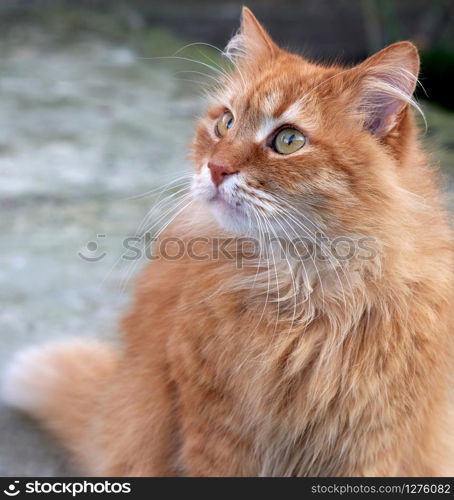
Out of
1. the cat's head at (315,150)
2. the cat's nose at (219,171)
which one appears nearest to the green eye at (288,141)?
the cat's head at (315,150)

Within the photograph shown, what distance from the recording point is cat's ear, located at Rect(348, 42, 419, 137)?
1925 millimetres

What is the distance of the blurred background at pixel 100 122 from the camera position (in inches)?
126

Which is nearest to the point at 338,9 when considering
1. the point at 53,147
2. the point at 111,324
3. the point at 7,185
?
the point at 53,147

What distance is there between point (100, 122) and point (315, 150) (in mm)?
3603

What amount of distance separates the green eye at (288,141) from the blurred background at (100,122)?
0.42 meters

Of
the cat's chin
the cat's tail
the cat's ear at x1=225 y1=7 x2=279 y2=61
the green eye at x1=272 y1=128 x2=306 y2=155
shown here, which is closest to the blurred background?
the cat's tail

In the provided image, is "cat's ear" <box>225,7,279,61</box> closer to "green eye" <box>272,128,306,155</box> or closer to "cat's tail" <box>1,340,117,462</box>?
"green eye" <box>272,128,306,155</box>

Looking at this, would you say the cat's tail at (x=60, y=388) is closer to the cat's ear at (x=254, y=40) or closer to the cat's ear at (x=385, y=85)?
the cat's ear at (x=254, y=40)

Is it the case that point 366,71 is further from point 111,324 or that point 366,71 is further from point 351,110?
point 111,324

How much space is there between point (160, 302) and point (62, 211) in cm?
193

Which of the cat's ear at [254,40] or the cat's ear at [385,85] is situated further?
the cat's ear at [254,40]

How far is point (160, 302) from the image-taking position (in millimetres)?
2293

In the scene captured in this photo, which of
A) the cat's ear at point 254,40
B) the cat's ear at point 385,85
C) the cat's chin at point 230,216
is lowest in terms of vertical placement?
the cat's chin at point 230,216

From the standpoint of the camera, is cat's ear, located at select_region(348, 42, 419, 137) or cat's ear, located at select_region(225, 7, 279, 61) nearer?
cat's ear, located at select_region(348, 42, 419, 137)
